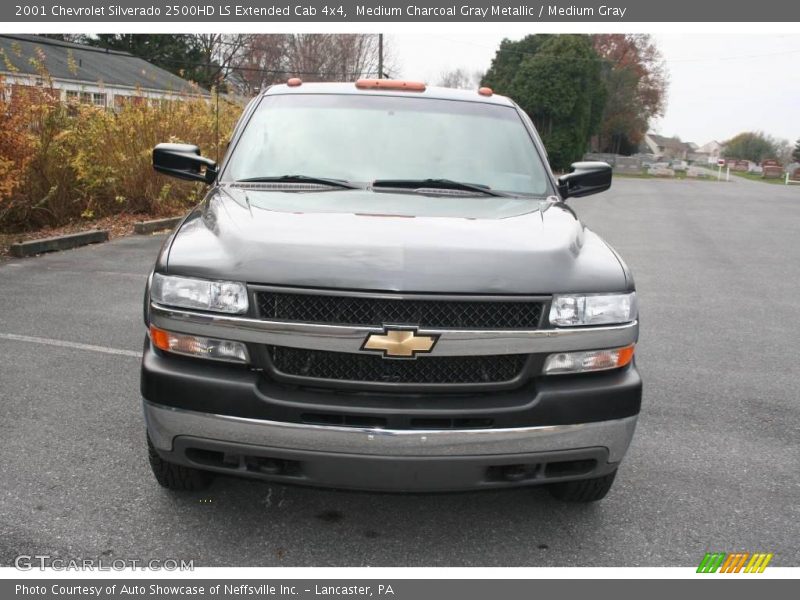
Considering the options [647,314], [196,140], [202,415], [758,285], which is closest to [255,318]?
[202,415]

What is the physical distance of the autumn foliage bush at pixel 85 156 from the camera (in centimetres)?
950

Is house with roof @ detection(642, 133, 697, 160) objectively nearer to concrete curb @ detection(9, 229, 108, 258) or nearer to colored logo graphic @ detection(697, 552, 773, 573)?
concrete curb @ detection(9, 229, 108, 258)

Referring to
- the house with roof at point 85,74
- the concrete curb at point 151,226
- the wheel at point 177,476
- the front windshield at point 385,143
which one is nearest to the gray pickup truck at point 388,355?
the wheel at point 177,476

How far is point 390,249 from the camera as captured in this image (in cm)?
286

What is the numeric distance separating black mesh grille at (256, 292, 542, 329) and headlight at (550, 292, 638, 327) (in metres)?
0.08

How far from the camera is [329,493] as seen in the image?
3555 mm

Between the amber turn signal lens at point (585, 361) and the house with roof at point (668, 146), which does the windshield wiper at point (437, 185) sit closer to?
the amber turn signal lens at point (585, 361)

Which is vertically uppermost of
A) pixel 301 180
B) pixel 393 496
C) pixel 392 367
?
pixel 301 180

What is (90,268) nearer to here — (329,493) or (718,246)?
(329,493)

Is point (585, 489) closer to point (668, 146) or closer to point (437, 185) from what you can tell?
point (437, 185)

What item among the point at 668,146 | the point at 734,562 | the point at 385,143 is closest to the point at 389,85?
the point at 385,143

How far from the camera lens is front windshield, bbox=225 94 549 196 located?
4047 millimetres

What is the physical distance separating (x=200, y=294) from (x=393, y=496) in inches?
52.8

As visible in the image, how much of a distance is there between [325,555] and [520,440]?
91 cm
